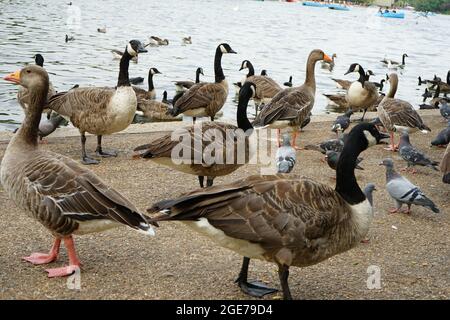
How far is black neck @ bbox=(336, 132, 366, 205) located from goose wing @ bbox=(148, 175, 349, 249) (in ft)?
1.12

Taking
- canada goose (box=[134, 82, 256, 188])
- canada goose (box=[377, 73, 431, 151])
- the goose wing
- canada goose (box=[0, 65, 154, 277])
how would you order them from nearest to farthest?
the goose wing, canada goose (box=[0, 65, 154, 277]), canada goose (box=[134, 82, 256, 188]), canada goose (box=[377, 73, 431, 151])

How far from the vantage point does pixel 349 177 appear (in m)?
5.11

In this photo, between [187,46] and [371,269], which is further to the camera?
[187,46]

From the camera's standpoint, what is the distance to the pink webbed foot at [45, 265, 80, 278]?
5184 mm

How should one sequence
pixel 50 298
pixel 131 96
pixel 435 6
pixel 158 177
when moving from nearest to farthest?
1. pixel 50 298
2. pixel 158 177
3. pixel 131 96
4. pixel 435 6

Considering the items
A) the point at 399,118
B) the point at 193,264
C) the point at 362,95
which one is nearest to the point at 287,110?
the point at 399,118

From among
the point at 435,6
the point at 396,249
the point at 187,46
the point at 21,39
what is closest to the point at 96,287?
the point at 396,249

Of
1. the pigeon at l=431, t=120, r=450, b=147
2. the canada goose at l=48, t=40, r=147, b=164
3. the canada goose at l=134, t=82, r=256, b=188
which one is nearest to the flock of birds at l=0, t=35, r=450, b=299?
the canada goose at l=134, t=82, r=256, b=188

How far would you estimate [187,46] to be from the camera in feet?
115

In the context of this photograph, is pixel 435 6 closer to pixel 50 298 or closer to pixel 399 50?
pixel 399 50

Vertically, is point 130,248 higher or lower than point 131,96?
lower

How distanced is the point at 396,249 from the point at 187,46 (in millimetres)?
30225

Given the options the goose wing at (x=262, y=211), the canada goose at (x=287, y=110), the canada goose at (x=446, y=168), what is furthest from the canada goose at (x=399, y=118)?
the goose wing at (x=262, y=211)

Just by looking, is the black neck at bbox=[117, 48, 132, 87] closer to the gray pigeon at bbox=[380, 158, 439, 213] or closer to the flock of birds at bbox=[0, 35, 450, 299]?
the flock of birds at bbox=[0, 35, 450, 299]
